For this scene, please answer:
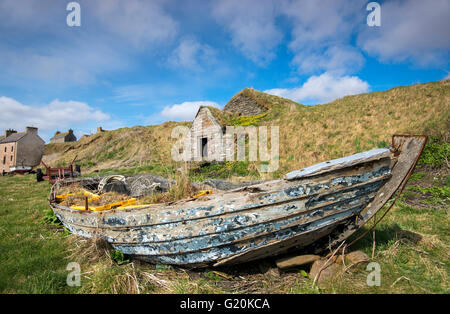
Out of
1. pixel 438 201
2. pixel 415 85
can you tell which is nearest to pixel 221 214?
pixel 438 201

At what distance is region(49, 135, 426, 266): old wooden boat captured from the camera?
260 cm

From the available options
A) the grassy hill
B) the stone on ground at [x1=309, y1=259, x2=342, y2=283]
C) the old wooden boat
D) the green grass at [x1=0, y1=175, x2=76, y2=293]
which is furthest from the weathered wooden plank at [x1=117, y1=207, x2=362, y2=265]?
the grassy hill

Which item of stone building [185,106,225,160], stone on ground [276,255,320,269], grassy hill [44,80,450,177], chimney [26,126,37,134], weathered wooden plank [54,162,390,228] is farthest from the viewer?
chimney [26,126,37,134]

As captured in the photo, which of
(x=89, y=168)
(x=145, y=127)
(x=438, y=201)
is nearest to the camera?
(x=438, y=201)

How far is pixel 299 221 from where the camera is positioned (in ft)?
8.79

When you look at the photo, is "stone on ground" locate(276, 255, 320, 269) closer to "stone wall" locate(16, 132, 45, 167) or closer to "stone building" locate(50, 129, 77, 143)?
"stone wall" locate(16, 132, 45, 167)

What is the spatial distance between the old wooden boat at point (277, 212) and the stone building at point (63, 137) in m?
52.9

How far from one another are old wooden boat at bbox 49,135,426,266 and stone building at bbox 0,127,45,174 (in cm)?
3977

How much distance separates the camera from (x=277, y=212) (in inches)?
103

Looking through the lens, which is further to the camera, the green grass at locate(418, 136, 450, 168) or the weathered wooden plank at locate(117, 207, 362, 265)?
the green grass at locate(418, 136, 450, 168)

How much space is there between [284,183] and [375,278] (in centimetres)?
177
